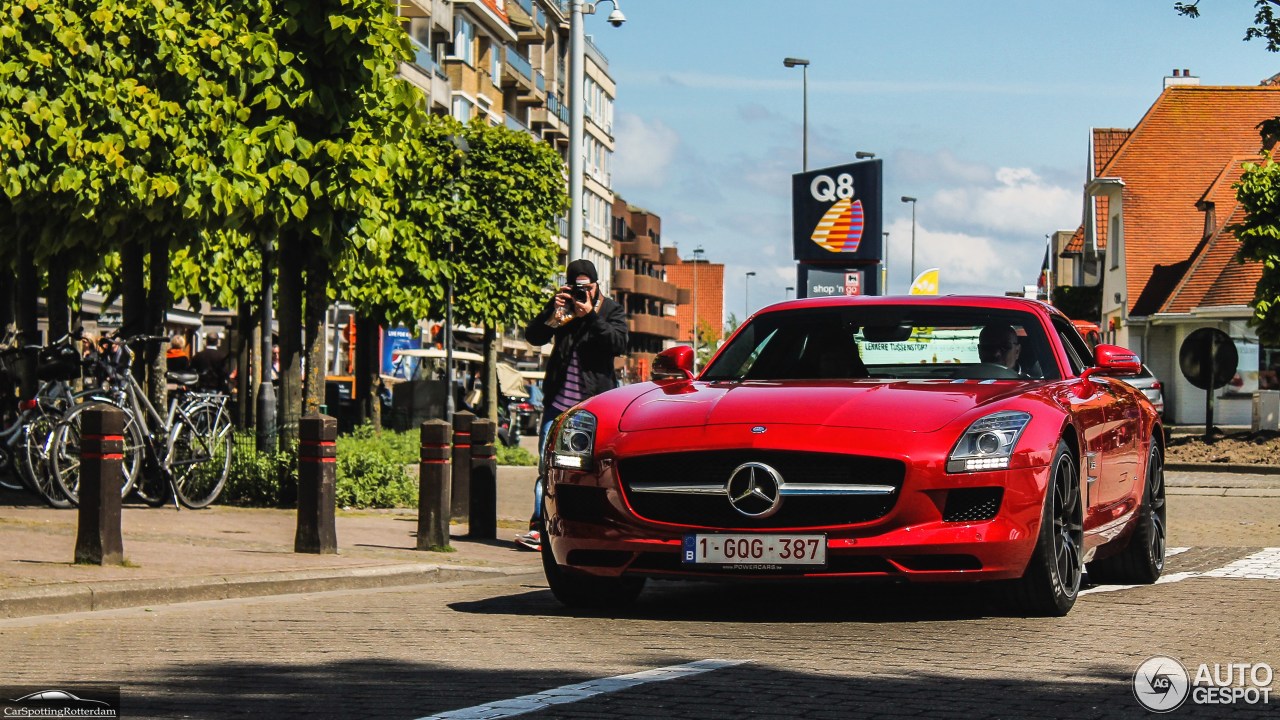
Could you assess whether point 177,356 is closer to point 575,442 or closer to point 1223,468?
Result: point 1223,468

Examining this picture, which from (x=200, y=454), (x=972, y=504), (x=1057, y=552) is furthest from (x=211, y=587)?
(x=200, y=454)

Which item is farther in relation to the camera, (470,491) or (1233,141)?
(1233,141)

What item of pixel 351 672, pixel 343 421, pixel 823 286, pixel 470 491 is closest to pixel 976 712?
pixel 351 672

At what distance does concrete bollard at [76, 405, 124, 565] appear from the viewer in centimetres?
1048

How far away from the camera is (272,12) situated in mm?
16312

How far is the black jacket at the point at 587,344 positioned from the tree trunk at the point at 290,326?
186 inches

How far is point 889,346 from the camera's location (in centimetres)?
978

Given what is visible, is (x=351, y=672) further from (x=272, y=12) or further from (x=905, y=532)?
(x=272, y=12)

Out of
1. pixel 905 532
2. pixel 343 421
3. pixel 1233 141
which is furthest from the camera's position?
pixel 1233 141

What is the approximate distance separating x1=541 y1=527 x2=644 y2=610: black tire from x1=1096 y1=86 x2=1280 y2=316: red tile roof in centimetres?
4817

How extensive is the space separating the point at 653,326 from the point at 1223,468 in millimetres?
123766

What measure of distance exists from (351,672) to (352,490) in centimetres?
1013

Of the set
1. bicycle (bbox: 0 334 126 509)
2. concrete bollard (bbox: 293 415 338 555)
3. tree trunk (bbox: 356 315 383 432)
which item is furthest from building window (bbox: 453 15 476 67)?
concrete bollard (bbox: 293 415 338 555)

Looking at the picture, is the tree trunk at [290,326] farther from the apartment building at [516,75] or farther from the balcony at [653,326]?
the balcony at [653,326]
